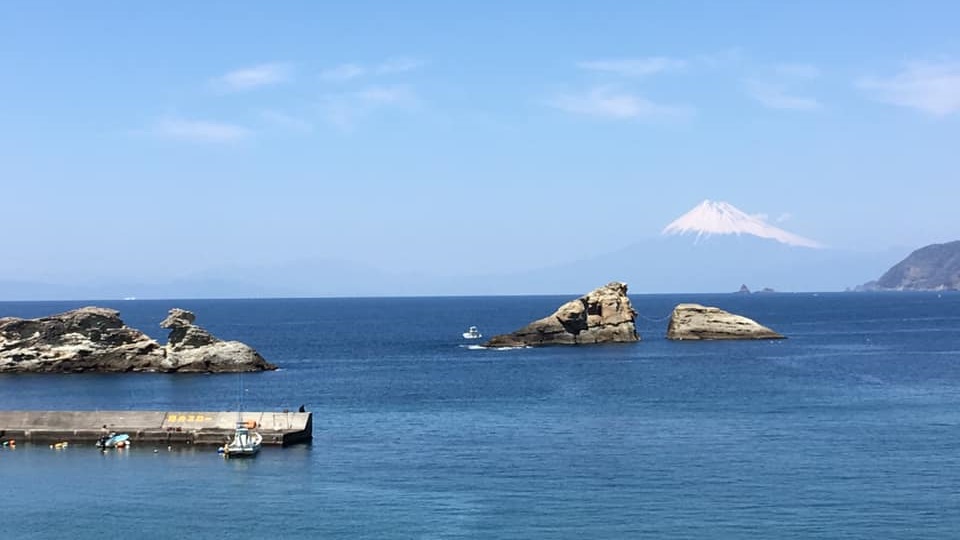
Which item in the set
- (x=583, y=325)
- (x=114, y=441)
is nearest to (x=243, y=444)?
(x=114, y=441)

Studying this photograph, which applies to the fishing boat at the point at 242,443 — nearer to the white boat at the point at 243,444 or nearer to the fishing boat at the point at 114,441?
the white boat at the point at 243,444

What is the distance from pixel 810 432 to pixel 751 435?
5134 millimetres

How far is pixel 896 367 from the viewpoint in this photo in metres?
149

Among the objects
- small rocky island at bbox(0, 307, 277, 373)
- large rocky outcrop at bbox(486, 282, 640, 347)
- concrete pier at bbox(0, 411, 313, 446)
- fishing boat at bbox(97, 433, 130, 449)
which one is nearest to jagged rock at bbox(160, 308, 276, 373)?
small rocky island at bbox(0, 307, 277, 373)

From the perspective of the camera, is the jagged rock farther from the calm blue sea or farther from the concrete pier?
the concrete pier

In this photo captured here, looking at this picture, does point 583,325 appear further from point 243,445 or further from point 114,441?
point 243,445

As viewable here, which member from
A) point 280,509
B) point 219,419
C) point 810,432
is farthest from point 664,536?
point 219,419

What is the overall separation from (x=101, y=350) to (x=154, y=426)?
2668 inches

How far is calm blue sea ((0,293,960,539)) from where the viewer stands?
60.8 meters

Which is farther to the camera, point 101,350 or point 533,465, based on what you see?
point 101,350

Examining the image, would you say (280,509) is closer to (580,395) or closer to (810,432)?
(810,432)

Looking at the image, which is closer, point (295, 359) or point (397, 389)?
point (397, 389)

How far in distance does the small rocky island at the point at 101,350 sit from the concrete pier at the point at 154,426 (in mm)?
56589

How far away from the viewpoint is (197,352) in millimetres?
151750
